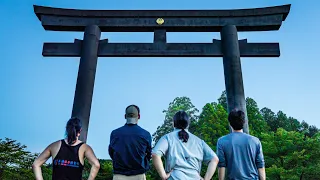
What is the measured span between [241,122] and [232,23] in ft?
14.9

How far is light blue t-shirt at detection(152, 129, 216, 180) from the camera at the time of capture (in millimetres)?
2688

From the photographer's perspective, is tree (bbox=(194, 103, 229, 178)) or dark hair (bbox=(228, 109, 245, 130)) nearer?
dark hair (bbox=(228, 109, 245, 130))

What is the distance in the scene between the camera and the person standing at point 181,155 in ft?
8.82

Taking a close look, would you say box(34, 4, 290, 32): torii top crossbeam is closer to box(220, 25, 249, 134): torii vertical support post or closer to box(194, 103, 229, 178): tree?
box(220, 25, 249, 134): torii vertical support post

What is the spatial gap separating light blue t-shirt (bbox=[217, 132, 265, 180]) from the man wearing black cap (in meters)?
0.90

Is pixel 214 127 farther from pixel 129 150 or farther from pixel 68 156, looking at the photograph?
pixel 68 156

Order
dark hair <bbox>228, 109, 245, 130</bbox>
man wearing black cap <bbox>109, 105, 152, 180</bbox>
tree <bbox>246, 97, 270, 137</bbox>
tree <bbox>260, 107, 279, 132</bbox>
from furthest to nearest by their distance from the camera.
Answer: tree <bbox>260, 107, 279, 132</bbox>, tree <bbox>246, 97, 270, 137</bbox>, man wearing black cap <bbox>109, 105, 152, 180</bbox>, dark hair <bbox>228, 109, 245, 130</bbox>

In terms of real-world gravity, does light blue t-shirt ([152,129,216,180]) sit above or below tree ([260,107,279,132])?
below

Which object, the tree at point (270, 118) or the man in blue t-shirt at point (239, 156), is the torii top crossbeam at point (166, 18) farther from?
the tree at point (270, 118)

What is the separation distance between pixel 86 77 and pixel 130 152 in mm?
3530

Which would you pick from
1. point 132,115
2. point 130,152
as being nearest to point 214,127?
point 132,115

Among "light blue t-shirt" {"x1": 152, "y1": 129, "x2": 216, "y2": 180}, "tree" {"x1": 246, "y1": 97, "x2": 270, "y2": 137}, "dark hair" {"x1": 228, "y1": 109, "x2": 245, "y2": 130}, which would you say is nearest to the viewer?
"light blue t-shirt" {"x1": 152, "y1": 129, "x2": 216, "y2": 180}

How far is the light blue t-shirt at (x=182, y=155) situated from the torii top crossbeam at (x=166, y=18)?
15.6ft

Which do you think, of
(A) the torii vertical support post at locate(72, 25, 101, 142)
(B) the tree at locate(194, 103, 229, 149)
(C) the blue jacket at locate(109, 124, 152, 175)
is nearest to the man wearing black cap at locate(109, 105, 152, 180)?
(C) the blue jacket at locate(109, 124, 152, 175)
